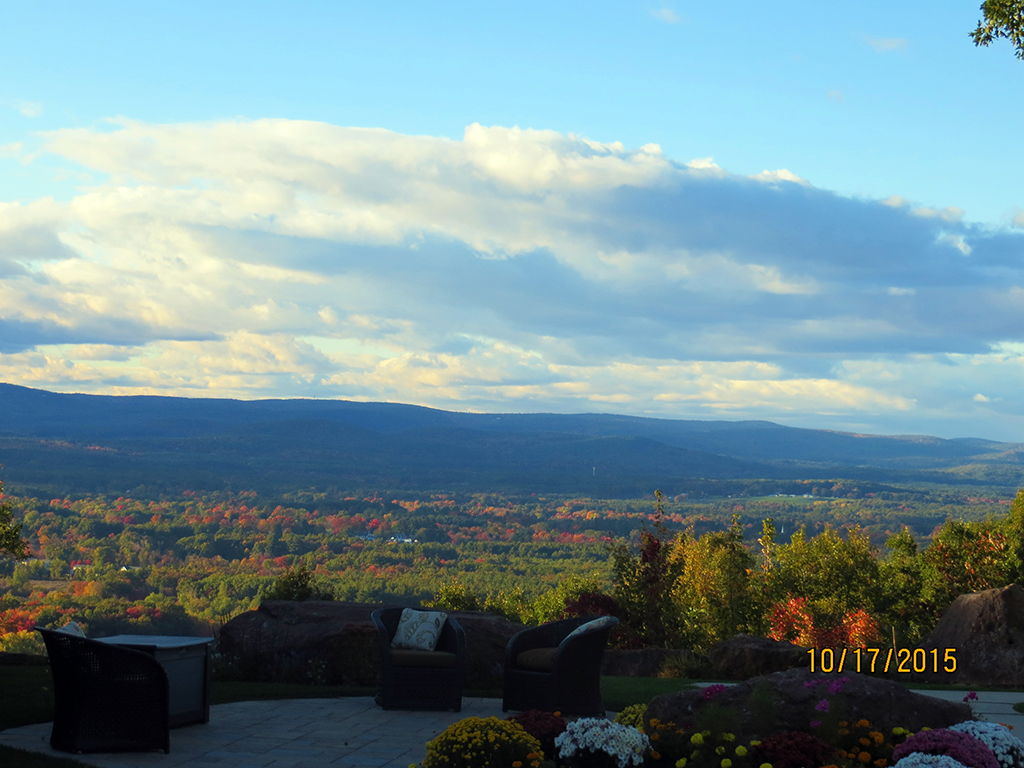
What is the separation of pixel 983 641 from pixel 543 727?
8640 mm

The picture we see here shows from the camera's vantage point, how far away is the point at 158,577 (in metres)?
58.7

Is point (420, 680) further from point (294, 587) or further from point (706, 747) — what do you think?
point (294, 587)

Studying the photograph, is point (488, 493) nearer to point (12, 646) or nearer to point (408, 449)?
point (408, 449)

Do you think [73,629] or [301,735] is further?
[301,735]

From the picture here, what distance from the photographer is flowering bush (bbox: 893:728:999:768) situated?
5.07 metres

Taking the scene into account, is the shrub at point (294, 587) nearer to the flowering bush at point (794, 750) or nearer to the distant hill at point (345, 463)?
the flowering bush at point (794, 750)

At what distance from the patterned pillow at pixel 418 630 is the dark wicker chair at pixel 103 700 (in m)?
2.86

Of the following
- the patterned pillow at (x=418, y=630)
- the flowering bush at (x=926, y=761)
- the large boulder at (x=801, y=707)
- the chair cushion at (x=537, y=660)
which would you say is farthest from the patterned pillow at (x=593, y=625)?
the flowering bush at (x=926, y=761)

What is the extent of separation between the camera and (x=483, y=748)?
5438mm

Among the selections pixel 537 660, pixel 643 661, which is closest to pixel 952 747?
pixel 537 660

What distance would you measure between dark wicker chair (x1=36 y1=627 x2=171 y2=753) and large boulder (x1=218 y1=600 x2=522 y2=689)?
392cm

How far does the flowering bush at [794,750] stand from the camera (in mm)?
5480

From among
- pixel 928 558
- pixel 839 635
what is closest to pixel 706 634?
pixel 839 635

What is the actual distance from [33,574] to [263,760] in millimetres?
67120
